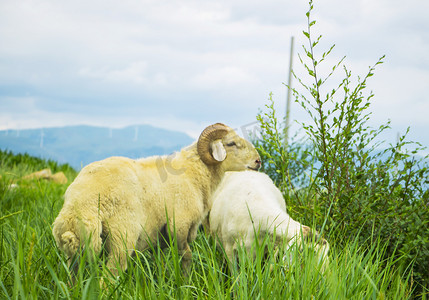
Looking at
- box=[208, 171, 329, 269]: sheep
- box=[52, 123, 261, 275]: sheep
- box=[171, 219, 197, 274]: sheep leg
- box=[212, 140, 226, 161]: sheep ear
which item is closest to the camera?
box=[52, 123, 261, 275]: sheep

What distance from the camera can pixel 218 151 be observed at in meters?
4.94

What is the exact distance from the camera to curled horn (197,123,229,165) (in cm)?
494

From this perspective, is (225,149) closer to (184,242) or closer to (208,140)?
(208,140)

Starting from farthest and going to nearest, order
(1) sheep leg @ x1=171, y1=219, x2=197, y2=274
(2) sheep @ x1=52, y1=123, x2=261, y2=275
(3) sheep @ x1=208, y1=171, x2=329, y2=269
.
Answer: (1) sheep leg @ x1=171, y1=219, x2=197, y2=274 < (3) sheep @ x1=208, y1=171, x2=329, y2=269 < (2) sheep @ x1=52, y1=123, x2=261, y2=275

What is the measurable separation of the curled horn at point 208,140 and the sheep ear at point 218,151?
0.19 ft

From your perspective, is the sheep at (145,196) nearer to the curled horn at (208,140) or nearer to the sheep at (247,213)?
the curled horn at (208,140)

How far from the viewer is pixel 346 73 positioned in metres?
4.57

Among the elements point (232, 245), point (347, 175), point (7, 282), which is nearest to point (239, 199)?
point (232, 245)

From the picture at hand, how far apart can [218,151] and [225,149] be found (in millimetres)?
203

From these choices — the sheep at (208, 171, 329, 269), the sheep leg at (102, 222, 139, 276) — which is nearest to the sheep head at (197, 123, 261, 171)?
the sheep at (208, 171, 329, 269)

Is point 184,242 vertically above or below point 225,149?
below

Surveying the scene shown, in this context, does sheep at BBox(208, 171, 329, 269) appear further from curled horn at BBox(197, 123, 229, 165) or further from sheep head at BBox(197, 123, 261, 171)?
curled horn at BBox(197, 123, 229, 165)

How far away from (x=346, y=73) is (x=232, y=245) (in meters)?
2.17

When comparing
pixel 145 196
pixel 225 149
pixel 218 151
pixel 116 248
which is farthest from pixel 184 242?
pixel 225 149
